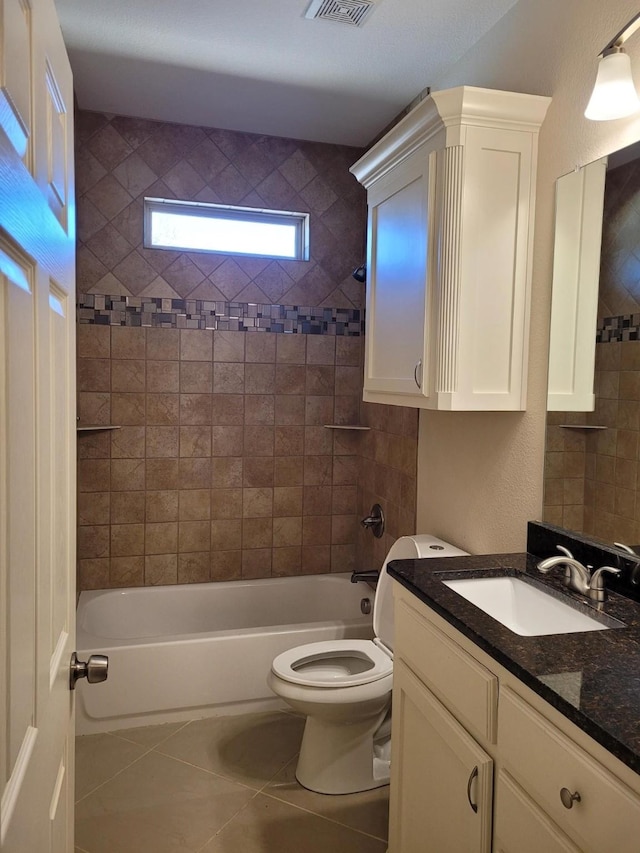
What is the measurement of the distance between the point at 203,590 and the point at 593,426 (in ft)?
7.19

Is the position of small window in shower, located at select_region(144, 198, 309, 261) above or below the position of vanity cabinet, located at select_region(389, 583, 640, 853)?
above

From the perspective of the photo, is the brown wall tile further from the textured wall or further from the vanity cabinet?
the vanity cabinet

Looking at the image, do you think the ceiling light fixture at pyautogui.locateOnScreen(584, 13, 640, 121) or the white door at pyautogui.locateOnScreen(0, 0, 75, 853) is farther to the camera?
the ceiling light fixture at pyautogui.locateOnScreen(584, 13, 640, 121)

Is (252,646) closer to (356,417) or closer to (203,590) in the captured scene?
(203,590)

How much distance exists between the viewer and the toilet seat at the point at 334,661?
228 cm

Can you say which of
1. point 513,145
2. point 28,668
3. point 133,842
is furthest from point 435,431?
point 28,668

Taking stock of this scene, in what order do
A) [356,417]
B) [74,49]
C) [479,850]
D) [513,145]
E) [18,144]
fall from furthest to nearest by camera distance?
1. [356,417]
2. [74,49]
3. [513,145]
4. [479,850]
5. [18,144]

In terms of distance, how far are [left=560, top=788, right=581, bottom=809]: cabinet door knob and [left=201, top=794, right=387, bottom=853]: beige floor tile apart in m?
1.23

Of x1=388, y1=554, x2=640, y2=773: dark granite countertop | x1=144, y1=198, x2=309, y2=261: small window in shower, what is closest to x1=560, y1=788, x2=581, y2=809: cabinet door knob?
x1=388, y1=554, x2=640, y2=773: dark granite countertop

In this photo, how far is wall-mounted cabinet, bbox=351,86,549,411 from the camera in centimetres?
184

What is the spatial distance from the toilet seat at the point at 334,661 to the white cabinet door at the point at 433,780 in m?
0.55

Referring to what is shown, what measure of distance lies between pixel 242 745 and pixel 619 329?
2098 mm

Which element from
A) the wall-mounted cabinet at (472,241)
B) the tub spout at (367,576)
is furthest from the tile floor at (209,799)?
the wall-mounted cabinet at (472,241)

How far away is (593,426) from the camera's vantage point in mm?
1700
